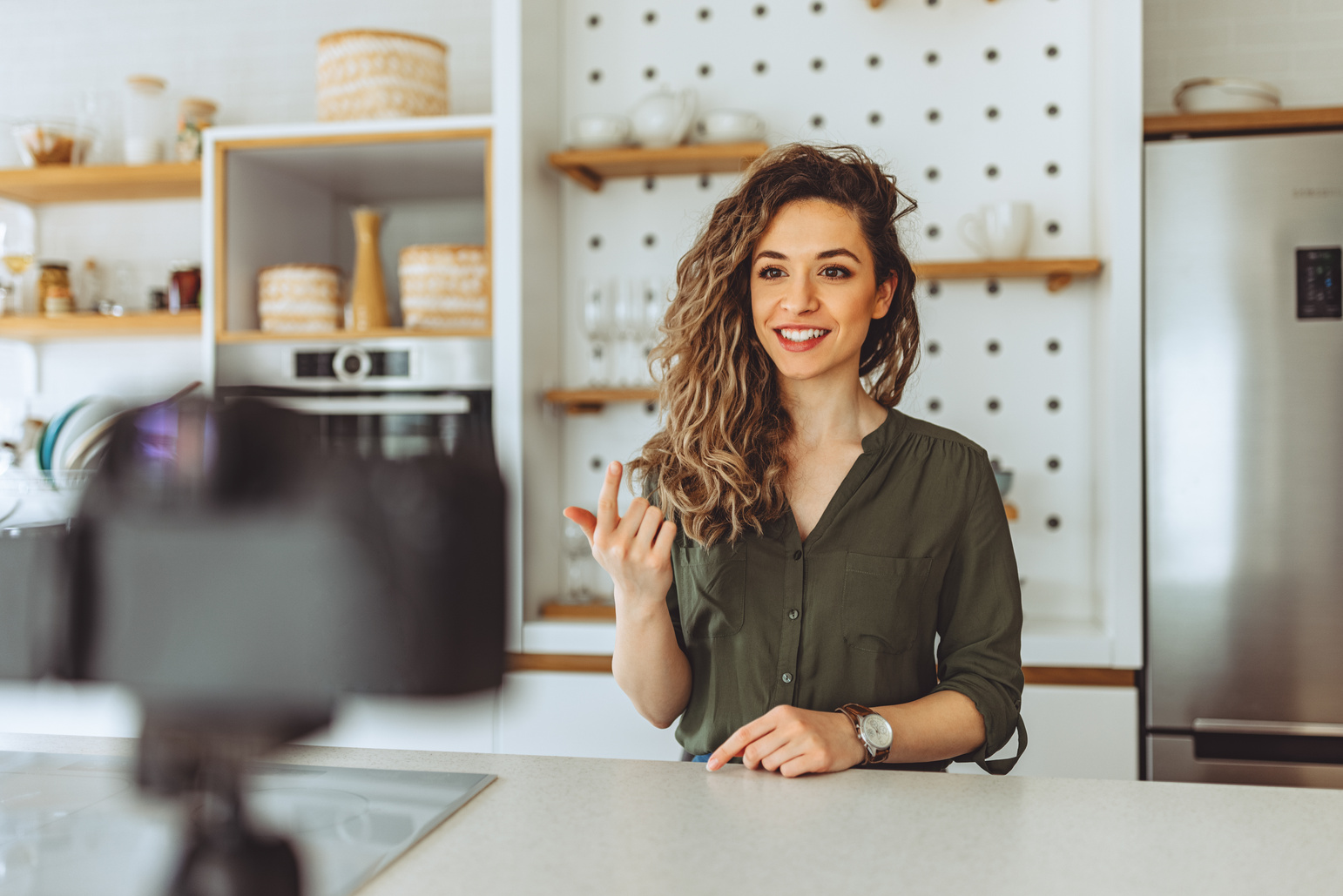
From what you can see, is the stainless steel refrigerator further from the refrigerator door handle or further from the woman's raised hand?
the woman's raised hand

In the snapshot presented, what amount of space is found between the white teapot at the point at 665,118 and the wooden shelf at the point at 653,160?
0.11 ft

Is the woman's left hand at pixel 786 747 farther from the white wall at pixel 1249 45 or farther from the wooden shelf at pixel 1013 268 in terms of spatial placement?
the white wall at pixel 1249 45

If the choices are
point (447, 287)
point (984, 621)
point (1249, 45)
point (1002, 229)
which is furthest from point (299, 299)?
point (1249, 45)

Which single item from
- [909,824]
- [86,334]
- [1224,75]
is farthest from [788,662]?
[86,334]

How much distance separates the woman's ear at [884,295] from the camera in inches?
53.4

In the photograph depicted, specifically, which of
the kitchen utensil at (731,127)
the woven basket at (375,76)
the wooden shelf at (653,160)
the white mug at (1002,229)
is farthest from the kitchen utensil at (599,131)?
the white mug at (1002,229)

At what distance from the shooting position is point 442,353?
2215mm

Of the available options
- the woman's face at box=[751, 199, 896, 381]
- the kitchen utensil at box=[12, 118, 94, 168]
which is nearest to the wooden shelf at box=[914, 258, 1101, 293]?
the woman's face at box=[751, 199, 896, 381]

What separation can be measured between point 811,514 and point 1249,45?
1983mm

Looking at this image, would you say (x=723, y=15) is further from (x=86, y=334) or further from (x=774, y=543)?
(x=86, y=334)

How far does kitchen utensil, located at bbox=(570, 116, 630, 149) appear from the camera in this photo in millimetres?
2266

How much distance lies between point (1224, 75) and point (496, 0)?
5.80 ft

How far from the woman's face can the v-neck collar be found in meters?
0.11

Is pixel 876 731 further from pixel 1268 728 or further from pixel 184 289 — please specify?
pixel 184 289
